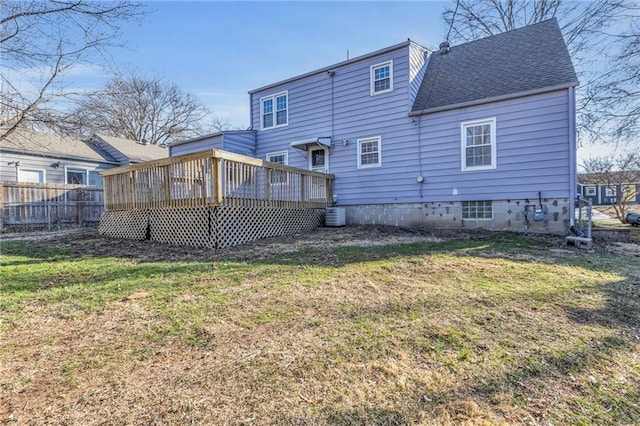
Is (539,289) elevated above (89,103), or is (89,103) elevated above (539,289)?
(89,103)

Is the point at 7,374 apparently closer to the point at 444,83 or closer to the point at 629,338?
the point at 629,338

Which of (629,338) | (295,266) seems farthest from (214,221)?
(629,338)

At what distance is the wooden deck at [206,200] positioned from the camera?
6.89 metres

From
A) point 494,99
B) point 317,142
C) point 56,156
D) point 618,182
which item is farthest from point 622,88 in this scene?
point 56,156

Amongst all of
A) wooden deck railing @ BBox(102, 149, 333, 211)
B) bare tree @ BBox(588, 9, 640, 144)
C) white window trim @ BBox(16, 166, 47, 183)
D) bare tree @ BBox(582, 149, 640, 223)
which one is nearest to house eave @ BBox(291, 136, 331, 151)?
wooden deck railing @ BBox(102, 149, 333, 211)

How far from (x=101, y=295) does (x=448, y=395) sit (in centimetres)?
362

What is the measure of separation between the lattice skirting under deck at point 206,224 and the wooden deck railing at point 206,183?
169 mm

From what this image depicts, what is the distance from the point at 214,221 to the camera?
6832 mm

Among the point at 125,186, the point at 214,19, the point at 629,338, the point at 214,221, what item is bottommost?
the point at 629,338

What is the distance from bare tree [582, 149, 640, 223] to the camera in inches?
602

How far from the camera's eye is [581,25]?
13.8 metres

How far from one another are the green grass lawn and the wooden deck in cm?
229

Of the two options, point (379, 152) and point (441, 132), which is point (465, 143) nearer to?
point (441, 132)

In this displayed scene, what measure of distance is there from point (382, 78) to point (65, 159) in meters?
15.0
